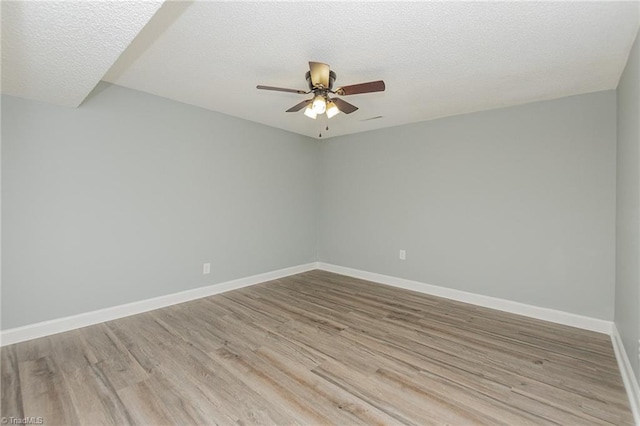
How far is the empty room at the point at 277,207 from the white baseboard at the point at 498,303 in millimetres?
23

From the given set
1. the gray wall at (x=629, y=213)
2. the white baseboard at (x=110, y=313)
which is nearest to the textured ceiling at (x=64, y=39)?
the white baseboard at (x=110, y=313)

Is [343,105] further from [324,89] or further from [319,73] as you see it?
[319,73]

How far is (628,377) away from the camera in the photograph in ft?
5.94

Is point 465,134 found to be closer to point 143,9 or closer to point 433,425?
point 433,425

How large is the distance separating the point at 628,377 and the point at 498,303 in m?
1.36

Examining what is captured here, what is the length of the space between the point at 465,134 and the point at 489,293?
6.42ft

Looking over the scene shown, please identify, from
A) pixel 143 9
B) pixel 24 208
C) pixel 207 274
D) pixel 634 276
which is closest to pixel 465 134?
pixel 634 276

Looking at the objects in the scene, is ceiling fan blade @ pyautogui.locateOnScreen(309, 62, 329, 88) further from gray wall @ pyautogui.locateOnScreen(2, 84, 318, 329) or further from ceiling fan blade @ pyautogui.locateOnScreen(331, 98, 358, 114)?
gray wall @ pyautogui.locateOnScreen(2, 84, 318, 329)

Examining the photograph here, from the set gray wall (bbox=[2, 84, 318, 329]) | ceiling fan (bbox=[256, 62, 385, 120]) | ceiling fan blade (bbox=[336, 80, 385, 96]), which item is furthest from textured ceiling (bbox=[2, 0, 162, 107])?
ceiling fan blade (bbox=[336, 80, 385, 96])

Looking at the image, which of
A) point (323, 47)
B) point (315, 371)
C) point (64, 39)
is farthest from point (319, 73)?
point (315, 371)

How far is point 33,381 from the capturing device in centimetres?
178

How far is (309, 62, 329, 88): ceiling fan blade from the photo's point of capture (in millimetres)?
1924

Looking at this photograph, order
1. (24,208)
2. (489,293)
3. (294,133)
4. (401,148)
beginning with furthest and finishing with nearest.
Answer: (294,133) < (401,148) < (489,293) < (24,208)

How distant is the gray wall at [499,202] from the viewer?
8.77 ft
